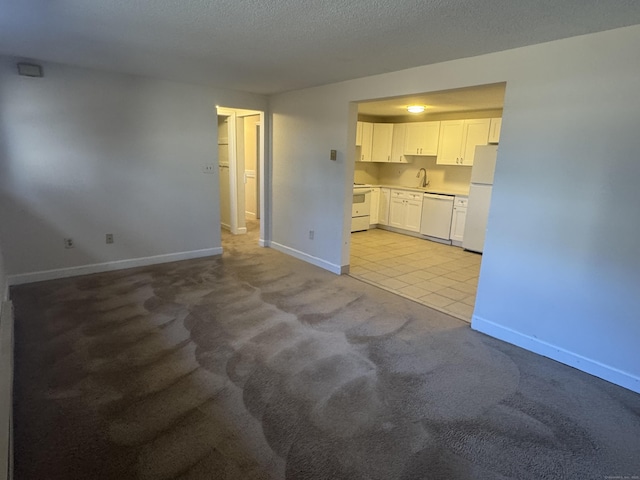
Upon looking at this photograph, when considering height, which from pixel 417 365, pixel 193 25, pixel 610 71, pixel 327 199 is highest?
pixel 193 25

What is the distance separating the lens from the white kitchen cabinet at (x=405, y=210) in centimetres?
682

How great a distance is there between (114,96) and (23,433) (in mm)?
3631

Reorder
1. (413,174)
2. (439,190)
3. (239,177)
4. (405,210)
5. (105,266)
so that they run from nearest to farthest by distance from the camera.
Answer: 1. (105,266)
2. (239,177)
3. (439,190)
4. (405,210)
5. (413,174)

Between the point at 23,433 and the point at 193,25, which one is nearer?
the point at 23,433

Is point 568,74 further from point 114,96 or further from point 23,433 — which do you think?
point 114,96

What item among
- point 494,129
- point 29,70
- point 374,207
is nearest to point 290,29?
point 29,70

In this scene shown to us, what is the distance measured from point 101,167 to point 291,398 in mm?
3654

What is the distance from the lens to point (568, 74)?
247cm

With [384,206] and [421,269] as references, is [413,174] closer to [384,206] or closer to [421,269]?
[384,206]

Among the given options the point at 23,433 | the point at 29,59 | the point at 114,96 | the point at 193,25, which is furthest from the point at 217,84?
the point at 23,433

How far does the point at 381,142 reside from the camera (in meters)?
7.23

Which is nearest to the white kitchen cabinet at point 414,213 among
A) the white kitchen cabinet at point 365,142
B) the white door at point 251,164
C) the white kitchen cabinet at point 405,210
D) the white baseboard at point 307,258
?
the white kitchen cabinet at point 405,210

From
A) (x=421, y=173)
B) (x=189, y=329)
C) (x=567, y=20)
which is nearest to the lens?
(x=567, y=20)

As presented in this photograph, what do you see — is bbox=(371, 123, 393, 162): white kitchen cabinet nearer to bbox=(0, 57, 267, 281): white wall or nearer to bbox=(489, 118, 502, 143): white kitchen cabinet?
bbox=(489, 118, 502, 143): white kitchen cabinet
